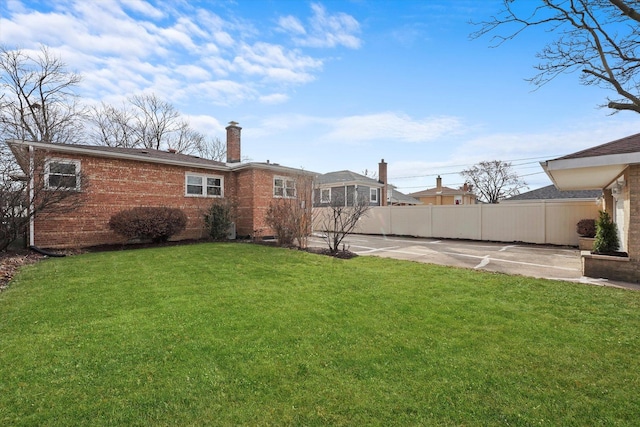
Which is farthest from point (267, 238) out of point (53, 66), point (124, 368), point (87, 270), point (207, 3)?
point (53, 66)

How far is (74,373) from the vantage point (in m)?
2.75

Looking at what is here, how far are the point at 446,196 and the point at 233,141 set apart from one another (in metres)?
32.7

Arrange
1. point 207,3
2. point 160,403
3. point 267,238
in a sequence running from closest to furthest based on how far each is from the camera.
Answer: point 160,403, point 207,3, point 267,238

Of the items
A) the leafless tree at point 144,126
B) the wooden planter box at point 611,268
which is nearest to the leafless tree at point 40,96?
the leafless tree at point 144,126

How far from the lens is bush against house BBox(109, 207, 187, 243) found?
35.1ft

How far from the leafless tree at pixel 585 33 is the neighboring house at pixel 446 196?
36.2 metres

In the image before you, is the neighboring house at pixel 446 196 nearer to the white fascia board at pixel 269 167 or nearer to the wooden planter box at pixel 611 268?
the white fascia board at pixel 269 167

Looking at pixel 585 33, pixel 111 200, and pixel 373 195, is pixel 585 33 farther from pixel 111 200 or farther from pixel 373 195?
pixel 373 195

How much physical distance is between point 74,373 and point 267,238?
11756 mm

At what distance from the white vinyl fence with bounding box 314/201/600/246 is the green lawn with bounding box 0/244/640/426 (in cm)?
878

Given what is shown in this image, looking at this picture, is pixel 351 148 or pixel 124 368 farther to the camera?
pixel 351 148

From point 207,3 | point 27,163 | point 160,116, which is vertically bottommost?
point 27,163

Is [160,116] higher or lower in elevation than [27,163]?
higher

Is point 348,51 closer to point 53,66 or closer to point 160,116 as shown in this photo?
point 53,66
